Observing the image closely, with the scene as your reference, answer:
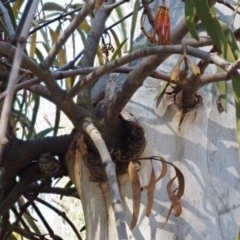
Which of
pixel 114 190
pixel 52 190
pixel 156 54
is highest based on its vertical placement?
pixel 52 190

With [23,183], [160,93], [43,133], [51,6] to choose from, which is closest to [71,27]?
[160,93]

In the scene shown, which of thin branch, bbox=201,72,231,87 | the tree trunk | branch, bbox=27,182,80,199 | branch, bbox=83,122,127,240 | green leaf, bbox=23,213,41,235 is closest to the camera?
branch, bbox=83,122,127,240

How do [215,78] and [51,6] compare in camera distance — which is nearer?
[215,78]

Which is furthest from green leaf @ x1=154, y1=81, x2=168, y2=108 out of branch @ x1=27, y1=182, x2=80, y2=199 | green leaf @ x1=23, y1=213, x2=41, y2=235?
green leaf @ x1=23, y1=213, x2=41, y2=235

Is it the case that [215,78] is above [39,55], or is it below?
below

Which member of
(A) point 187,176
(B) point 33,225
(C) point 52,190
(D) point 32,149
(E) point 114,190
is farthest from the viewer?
(B) point 33,225

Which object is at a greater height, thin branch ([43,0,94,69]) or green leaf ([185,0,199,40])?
thin branch ([43,0,94,69])

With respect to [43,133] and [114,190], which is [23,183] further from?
[114,190]

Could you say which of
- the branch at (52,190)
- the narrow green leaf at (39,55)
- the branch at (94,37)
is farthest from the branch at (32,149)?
the narrow green leaf at (39,55)

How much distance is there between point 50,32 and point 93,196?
18.9 inches

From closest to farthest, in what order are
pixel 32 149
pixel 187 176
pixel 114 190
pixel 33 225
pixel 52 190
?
pixel 114 190
pixel 187 176
pixel 32 149
pixel 52 190
pixel 33 225

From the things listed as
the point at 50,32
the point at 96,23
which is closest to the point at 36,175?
the point at 96,23

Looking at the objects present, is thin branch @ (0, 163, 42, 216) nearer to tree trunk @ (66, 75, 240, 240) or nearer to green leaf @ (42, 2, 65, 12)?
tree trunk @ (66, 75, 240, 240)

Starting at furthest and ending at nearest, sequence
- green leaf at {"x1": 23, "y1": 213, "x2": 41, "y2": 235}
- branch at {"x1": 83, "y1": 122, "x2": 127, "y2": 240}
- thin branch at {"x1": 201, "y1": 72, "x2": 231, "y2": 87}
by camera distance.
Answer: green leaf at {"x1": 23, "y1": 213, "x2": 41, "y2": 235} → thin branch at {"x1": 201, "y1": 72, "x2": 231, "y2": 87} → branch at {"x1": 83, "y1": 122, "x2": 127, "y2": 240}
